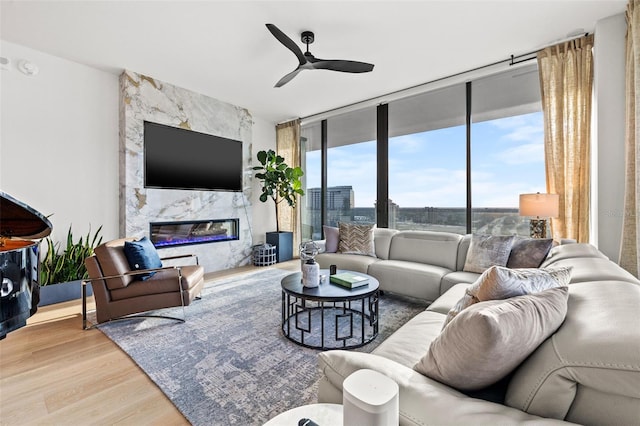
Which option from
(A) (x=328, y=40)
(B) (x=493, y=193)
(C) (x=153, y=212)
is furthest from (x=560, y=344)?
(C) (x=153, y=212)

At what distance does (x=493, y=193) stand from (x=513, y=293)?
11.0 ft

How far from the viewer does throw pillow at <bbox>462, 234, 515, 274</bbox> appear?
283 cm

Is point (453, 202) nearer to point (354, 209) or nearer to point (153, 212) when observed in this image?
point (354, 209)

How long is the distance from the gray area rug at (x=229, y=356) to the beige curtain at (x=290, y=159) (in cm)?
276

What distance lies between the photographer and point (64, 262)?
3414 mm

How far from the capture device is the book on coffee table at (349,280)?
2.43 m

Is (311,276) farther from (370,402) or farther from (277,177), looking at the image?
(277,177)

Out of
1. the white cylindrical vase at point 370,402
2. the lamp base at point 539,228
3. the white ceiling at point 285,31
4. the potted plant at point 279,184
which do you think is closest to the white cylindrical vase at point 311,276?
the white cylindrical vase at point 370,402

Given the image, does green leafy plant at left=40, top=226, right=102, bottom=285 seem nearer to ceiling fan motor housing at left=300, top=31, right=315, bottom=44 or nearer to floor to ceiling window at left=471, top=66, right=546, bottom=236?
ceiling fan motor housing at left=300, top=31, right=315, bottom=44

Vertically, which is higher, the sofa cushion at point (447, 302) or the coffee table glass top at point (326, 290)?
the coffee table glass top at point (326, 290)

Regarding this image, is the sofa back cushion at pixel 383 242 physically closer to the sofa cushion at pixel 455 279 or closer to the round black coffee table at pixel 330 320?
the sofa cushion at pixel 455 279

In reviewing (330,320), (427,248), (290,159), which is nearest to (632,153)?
(427,248)

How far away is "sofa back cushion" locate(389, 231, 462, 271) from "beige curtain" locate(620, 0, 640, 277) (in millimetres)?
1377

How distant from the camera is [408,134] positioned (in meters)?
4.71
